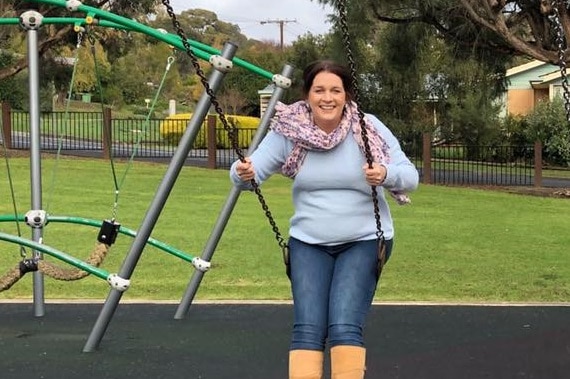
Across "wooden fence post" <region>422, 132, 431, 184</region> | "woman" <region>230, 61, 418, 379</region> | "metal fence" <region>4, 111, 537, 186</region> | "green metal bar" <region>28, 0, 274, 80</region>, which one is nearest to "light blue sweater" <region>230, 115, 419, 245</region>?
"woman" <region>230, 61, 418, 379</region>

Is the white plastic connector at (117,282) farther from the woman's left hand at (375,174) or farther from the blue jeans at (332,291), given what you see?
the woman's left hand at (375,174)

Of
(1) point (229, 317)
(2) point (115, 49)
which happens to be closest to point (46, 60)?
(2) point (115, 49)

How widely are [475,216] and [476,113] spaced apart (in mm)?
12222

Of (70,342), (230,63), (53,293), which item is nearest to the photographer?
(230,63)

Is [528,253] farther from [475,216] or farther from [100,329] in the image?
[100,329]

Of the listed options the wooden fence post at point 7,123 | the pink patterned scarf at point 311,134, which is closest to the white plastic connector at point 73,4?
the pink patterned scarf at point 311,134

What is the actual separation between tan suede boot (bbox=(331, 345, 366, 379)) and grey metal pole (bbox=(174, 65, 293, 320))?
2139mm

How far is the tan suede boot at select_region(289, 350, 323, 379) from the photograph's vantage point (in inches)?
105

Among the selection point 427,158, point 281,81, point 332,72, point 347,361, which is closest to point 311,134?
point 332,72

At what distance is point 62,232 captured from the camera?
29.1 feet

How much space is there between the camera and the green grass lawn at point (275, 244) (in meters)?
6.21

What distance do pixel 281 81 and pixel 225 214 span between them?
0.87 meters

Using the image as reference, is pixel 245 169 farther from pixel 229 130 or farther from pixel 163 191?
pixel 163 191

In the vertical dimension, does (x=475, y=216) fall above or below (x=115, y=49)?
below
